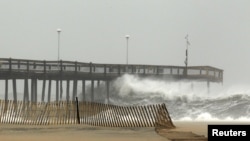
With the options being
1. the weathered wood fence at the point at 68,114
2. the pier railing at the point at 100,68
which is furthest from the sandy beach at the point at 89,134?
the pier railing at the point at 100,68

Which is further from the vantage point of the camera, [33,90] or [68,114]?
[33,90]

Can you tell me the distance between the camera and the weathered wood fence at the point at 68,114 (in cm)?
2422

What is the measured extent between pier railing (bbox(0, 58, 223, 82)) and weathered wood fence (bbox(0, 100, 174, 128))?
32.3 m

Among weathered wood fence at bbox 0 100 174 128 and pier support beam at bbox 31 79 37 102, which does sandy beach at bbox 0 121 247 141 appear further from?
pier support beam at bbox 31 79 37 102

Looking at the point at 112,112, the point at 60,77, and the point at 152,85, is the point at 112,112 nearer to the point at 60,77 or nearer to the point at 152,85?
the point at 60,77

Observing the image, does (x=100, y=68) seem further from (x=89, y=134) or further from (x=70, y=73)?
(x=89, y=134)

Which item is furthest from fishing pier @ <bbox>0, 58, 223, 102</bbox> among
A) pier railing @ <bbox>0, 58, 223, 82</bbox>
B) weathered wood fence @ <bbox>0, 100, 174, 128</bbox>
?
weathered wood fence @ <bbox>0, 100, 174, 128</bbox>

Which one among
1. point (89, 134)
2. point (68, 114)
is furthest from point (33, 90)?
point (89, 134)

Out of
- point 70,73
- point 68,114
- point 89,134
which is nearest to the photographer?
point 89,134

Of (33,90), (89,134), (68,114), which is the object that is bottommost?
(33,90)

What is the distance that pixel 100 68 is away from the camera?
6612cm

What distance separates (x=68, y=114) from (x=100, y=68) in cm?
3983

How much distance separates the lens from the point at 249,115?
43.9 meters

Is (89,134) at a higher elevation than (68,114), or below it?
higher
